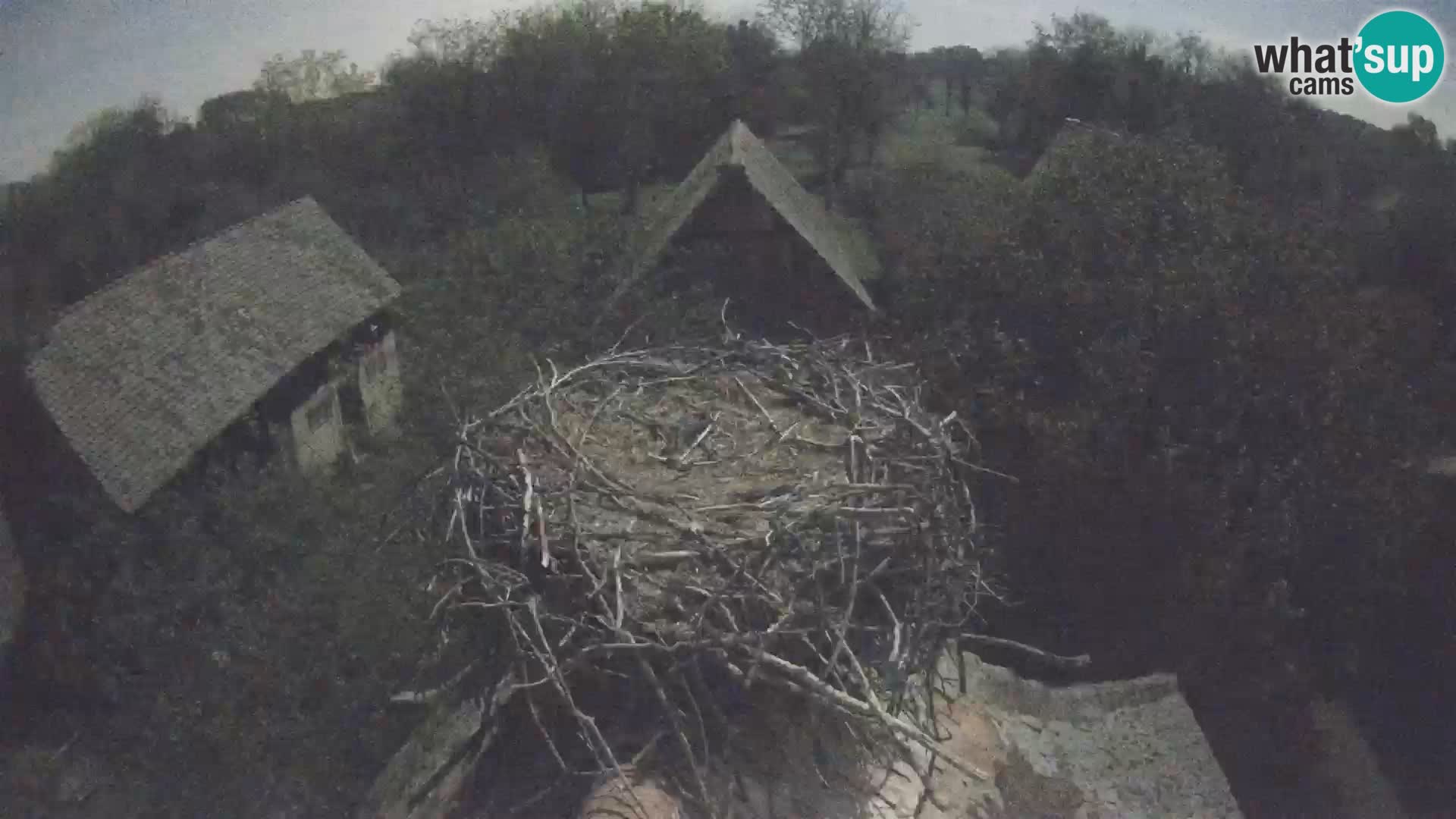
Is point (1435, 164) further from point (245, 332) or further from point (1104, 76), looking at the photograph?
point (245, 332)

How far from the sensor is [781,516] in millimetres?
3896

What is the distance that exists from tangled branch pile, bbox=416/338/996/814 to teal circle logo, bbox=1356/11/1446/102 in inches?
174

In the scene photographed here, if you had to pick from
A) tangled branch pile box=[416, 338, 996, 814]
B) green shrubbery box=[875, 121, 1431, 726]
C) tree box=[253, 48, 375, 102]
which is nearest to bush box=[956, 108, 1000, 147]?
green shrubbery box=[875, 121, 1431, 726]

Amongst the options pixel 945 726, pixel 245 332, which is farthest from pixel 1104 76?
pixel 945 726

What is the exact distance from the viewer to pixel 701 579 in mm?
3824

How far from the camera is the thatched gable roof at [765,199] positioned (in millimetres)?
11141

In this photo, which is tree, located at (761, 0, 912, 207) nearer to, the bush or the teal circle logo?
the bush

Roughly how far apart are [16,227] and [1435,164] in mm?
12037

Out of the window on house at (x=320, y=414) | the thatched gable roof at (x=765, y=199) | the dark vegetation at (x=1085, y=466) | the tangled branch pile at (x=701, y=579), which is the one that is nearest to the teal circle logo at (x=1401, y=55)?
the dark vegetation at (x=1085, y=466)

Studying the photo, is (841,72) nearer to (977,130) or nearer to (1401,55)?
(977,130)

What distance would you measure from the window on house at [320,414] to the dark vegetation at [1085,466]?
0.82 metres

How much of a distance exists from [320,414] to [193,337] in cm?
152

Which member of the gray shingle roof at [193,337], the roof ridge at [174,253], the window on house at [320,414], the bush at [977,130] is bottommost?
the window on house at [320,414]

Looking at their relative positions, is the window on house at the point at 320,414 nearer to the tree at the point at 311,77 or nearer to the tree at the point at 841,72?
the tree at the point at 311,77
